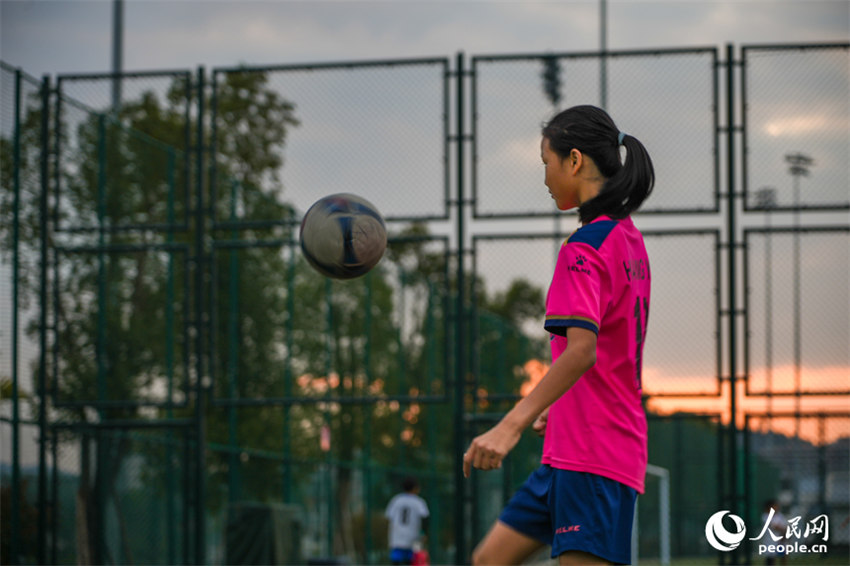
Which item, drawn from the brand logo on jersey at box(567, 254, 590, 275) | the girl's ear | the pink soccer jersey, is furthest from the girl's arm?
the girl's ear

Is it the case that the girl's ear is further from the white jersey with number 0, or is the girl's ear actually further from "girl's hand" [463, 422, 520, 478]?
the white jersey with number 0

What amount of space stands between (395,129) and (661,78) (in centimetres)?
234

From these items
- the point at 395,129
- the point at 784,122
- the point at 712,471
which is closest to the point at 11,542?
the point at 395,129

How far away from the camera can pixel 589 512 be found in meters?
3.44

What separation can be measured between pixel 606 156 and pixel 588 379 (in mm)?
708

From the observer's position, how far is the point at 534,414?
3.29m

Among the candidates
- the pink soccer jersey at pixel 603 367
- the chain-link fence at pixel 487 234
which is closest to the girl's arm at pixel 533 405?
the pink soccer jersey at pixel 603 367

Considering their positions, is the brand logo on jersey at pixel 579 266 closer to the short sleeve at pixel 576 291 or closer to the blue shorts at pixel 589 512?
the short sleeve at pixel 576 291

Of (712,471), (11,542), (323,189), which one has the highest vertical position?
(323,189)

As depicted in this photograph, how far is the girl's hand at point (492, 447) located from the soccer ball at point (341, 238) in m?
2.40

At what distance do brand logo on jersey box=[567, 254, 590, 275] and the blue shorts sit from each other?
610 millimetres

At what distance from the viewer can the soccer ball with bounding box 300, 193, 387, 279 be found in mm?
5676

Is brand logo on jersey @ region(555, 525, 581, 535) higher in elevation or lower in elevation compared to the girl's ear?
lower

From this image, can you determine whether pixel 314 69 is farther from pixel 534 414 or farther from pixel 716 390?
pixel 534 414
